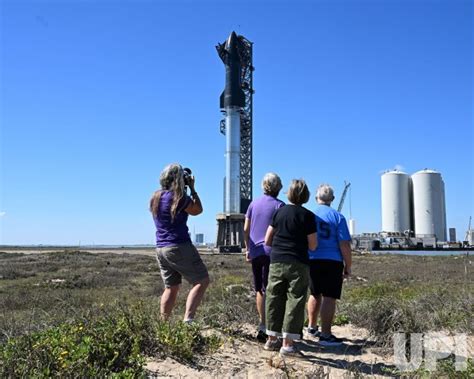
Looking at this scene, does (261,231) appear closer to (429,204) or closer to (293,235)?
(293,235)

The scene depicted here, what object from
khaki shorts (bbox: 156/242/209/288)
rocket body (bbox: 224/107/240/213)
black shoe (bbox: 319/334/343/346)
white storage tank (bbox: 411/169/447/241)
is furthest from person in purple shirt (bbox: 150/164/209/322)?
white storage tank (bbox: 411/169/447/241)

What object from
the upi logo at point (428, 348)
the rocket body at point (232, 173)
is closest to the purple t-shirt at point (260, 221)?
the upi logo at point (428, 348)

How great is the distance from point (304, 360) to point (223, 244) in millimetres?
51368

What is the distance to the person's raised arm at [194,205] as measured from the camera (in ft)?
17.8

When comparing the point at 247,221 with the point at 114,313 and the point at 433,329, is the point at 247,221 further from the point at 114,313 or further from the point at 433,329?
the point at 433,329

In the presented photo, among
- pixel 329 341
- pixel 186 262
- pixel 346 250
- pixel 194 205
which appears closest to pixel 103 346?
pixel 186 262

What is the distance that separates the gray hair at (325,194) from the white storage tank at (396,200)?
85.5 m

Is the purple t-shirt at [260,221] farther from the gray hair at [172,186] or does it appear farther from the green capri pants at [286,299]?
the gray hair at [172,186]

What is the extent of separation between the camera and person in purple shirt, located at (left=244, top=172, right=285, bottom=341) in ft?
18.3

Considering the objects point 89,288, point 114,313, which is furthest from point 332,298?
point 89,288

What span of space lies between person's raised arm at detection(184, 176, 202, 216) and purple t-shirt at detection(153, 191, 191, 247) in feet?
0.14

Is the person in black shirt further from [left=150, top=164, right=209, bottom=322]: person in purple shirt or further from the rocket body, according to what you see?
the rocket body

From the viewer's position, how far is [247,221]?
5762 mm

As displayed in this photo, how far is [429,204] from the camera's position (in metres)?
85.4
